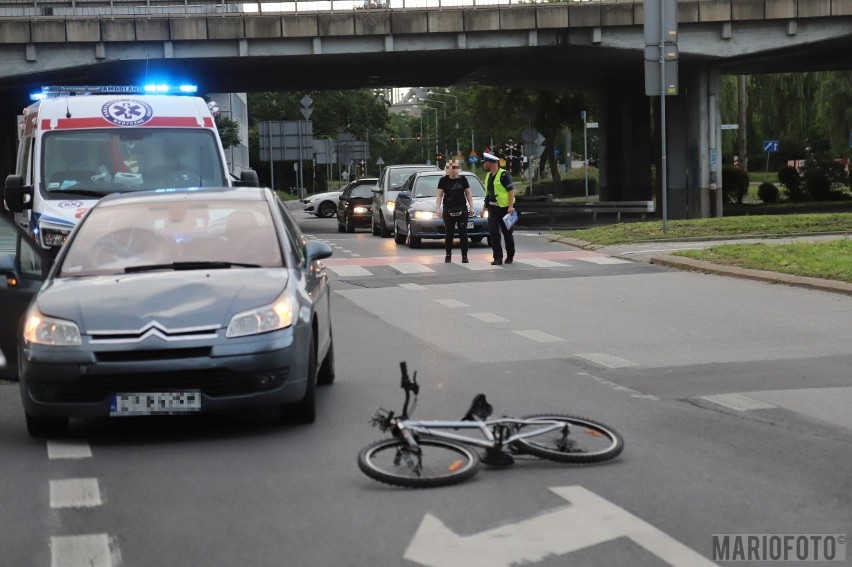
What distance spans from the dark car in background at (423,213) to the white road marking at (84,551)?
73.0 ft

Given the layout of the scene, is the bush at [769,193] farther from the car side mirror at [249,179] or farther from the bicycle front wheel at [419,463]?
the bicycle front wheel at [419,463]

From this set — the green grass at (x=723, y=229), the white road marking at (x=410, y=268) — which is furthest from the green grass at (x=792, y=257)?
the white road marking at (x=410, y=268)

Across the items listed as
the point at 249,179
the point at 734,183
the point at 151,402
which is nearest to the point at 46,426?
the point at 151,402

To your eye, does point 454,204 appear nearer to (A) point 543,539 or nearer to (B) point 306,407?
(B) point 306,407

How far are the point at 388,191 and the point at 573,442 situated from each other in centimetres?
2743

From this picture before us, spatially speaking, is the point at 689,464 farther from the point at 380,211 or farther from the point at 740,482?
the point at 380,211

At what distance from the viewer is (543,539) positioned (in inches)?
227

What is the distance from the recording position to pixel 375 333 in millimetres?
14102

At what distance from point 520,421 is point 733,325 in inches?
271

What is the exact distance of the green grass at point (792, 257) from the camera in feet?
59.5

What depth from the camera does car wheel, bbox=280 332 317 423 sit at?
8.58 meters

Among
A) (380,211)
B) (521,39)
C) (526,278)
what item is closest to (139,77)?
(521,39)

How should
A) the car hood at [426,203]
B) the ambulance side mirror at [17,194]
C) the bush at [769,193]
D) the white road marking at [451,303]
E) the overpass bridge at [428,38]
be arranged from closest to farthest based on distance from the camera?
the white road marking at [451,303], the ambulance side mirror at [17,194], the car hood at [426,203], the overpass bridge at [428,38], the bush at [769,193]

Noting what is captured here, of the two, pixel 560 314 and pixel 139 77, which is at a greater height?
pixel 139 77
